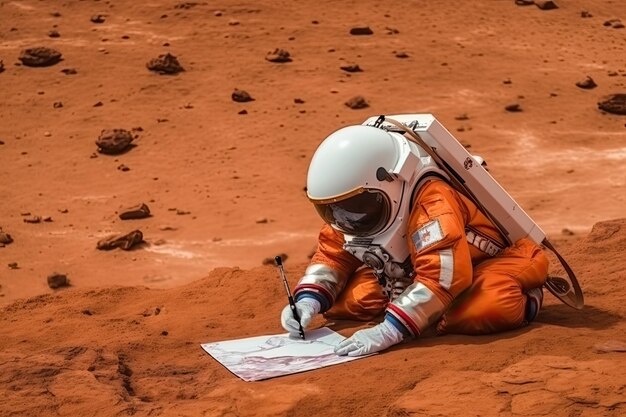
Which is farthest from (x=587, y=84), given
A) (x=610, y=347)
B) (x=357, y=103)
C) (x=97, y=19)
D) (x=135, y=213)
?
(x=610, y=347)

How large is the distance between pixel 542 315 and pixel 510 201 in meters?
0.67

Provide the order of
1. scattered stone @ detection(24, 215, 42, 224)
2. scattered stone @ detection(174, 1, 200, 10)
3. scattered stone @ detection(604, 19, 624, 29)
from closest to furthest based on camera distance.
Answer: scattered stone @ detection(24, 215, 42, 224) < scattered stone @ detection(174, 1, 200, 10) < scattered stone @ detection(604, 19, 624, 29)

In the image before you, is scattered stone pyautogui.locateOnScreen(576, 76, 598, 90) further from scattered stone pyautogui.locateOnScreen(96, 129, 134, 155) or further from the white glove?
the white glove

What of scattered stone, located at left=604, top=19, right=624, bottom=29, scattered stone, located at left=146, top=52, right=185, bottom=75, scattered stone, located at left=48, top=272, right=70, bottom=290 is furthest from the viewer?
scattered stone, located at left=604, top=19, right=624, bottom=29

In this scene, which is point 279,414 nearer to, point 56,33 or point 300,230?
point 300,230

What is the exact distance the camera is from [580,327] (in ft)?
15.7

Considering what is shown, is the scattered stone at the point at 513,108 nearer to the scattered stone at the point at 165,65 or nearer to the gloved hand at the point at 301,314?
the scattered stone at the point at 165,65

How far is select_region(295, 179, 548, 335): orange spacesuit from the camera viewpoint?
4570 millimetres

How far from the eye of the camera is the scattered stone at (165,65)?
1438 cm

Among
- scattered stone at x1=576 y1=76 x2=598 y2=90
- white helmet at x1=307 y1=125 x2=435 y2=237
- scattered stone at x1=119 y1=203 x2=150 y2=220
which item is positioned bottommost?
scattered stone at x1=576 y1=76 x2=598 y2=90

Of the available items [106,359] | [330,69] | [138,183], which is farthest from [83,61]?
[106,359]

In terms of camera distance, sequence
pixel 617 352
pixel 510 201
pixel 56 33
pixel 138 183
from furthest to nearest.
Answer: pixel 56 33 < pixel 138 183 < pixel 510 201 < pixel 617 352

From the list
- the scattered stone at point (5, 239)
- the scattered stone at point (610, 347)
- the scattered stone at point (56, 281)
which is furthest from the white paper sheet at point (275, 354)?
the scattered stone at point (5, 239)

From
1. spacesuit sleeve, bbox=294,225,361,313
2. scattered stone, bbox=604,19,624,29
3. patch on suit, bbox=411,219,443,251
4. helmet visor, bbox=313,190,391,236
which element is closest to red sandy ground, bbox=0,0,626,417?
scattered stone, bbox=604,19,624,29
